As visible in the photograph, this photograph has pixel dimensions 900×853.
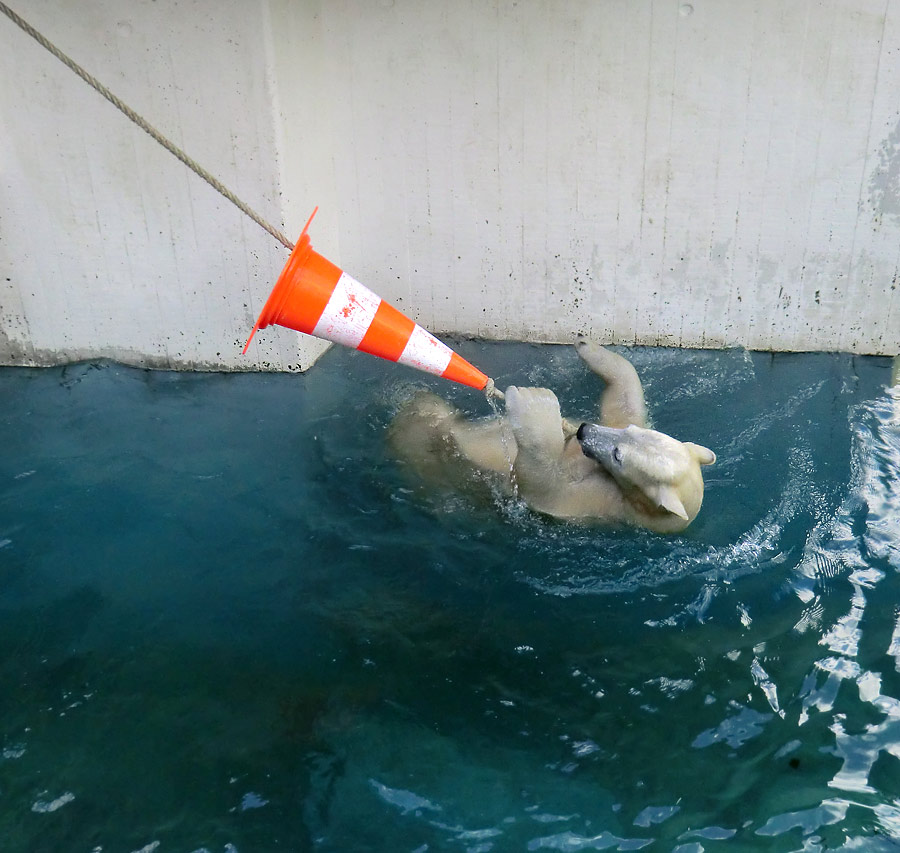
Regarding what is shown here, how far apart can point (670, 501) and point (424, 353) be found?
1254mm

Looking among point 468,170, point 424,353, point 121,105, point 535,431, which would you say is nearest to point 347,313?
point 424,353

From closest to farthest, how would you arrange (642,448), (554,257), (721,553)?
(642,448)
(721,553)
(554,257)

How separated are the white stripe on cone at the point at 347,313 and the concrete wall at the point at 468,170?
1.65 metres

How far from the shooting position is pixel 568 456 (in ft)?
15.3

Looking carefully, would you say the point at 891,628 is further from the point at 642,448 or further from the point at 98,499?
the point at 98,499

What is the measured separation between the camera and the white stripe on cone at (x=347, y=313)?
3.79 m

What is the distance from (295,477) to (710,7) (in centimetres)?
345

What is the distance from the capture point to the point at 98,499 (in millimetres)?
4750

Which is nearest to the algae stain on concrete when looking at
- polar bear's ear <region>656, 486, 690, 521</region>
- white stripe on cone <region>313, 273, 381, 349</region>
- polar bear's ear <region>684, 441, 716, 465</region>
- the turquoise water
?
the turquoise water

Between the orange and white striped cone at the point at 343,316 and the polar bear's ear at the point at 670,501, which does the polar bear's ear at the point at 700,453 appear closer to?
the polar bear's ear at the point at 670,501

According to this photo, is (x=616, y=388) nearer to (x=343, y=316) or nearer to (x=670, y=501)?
(x=670, y=501)

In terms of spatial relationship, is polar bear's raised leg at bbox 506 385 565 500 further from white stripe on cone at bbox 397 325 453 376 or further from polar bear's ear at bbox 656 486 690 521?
polar bear's ear at bbox 656 486 690 521

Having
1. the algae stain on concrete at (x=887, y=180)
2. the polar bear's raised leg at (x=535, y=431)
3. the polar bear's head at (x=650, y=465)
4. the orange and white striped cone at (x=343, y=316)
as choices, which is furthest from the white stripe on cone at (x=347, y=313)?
the algae stain on concrete at (x=887, y=180)

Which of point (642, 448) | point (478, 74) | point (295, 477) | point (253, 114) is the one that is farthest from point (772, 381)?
point (253, 114)
